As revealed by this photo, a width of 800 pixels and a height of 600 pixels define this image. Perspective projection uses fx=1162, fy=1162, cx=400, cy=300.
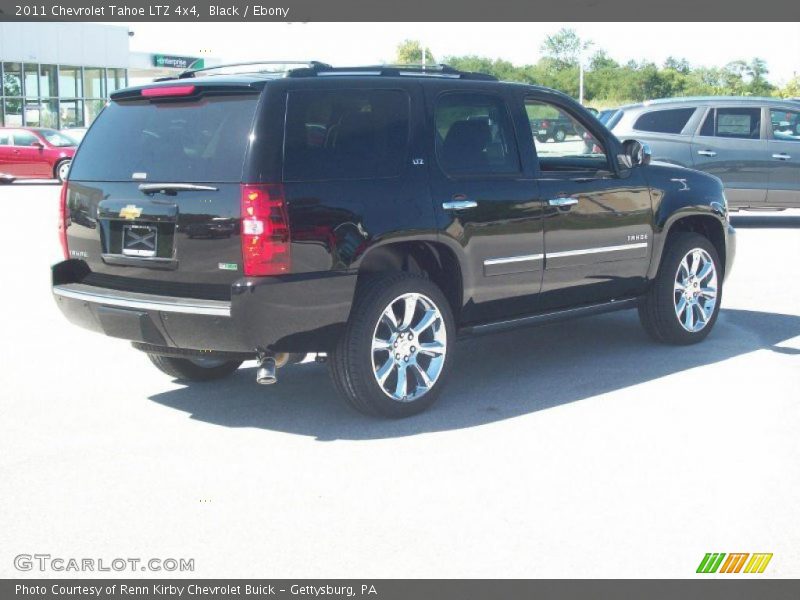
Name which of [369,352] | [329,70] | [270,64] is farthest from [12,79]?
[369,352]

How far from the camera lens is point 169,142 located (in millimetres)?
6066

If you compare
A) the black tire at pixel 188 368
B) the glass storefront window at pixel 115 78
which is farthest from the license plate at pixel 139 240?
the glass storefront window at pixel 115 78

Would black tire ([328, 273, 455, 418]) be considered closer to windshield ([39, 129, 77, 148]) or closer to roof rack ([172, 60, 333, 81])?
roof rack ([172, 60, 333, 81])

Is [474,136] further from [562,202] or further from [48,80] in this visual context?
[48,80]

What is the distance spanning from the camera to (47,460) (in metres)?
5.59

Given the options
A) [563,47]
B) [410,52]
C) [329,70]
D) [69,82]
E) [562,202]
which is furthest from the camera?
[410,52]

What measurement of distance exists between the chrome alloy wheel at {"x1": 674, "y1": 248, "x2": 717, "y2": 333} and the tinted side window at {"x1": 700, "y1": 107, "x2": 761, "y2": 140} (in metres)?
8.29

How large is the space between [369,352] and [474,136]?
1.58 meters

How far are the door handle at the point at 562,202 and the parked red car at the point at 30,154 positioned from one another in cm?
2489

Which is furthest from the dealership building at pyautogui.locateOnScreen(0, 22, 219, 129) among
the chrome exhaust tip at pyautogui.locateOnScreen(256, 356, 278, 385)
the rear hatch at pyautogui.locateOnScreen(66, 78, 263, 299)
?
the chrome exhaust tip at pyautogui.locateOnScreen(256, 356, 278, 385)

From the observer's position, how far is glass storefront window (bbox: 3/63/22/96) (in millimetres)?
46750

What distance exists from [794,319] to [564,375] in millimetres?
2875

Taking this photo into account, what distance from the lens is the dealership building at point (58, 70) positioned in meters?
46.9

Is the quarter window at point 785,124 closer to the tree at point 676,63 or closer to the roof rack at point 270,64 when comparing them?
the roof rack at point 270,64
